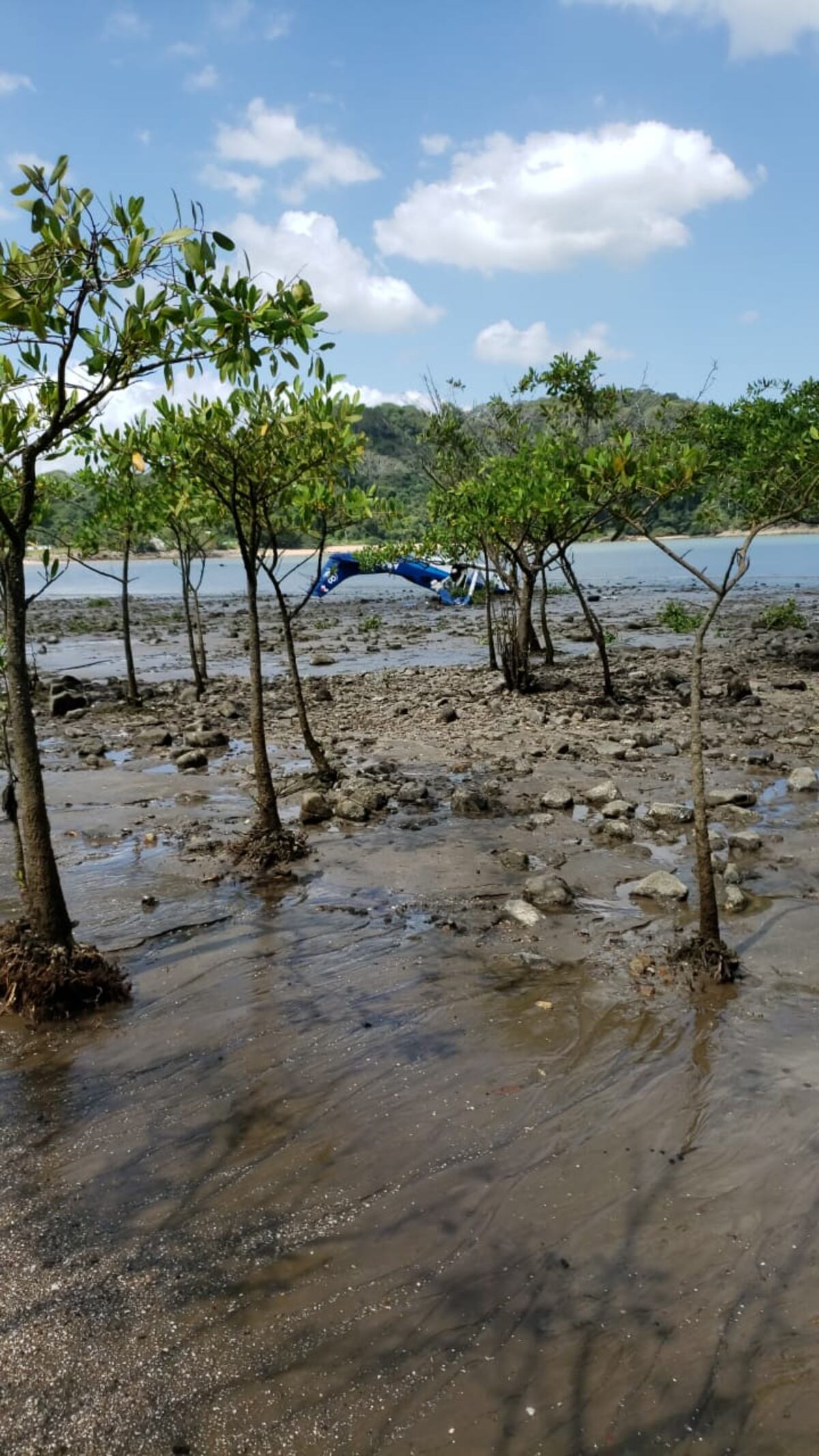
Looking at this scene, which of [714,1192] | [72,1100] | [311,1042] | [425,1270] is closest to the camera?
[425,1270]

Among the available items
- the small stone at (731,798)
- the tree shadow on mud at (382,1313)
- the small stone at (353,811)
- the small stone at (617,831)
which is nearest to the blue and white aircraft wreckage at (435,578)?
the small stone at (731,798)

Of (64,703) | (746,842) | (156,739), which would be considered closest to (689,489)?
(746,842)

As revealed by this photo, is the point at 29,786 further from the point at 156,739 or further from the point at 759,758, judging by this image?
the point at 759,758

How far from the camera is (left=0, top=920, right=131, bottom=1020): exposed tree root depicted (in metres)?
6.57

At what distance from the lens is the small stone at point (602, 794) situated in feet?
38.9

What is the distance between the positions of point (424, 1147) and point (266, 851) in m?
5.11

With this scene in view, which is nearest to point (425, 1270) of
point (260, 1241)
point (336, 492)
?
point (260, 1241)

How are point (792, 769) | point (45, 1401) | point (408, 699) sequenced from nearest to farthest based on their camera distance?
point (45, 1401) < point (792, 769) < point (408, 699)

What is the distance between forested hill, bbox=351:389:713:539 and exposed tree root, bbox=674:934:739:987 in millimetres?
5503

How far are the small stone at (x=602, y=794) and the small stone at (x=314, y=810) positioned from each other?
353 centimetres

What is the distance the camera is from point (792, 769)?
1296cm

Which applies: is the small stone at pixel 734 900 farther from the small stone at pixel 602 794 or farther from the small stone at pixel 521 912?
the small stone at pixel 602 794

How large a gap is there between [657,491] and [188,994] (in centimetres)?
604

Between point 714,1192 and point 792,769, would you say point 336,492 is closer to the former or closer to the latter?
point 792,769
